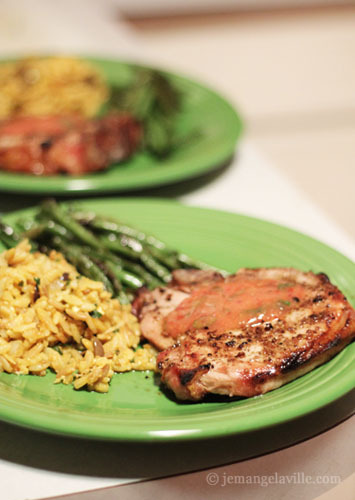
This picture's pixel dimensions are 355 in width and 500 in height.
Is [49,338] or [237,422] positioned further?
[49,338]

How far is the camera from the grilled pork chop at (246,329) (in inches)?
69.1

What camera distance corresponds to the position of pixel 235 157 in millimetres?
3652

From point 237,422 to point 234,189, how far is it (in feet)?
6.17

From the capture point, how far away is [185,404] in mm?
1796

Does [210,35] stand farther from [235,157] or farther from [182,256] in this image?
[182,256]

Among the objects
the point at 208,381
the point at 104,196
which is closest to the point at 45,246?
the point at 104,196

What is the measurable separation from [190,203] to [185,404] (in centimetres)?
148

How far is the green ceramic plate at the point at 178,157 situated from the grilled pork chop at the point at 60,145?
0.09m

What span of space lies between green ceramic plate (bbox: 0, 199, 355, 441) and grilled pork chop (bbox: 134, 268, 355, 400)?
0.05m

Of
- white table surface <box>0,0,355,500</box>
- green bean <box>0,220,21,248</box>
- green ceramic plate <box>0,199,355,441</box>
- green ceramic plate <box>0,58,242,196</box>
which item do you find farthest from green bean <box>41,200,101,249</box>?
white table surface <box>0,0,355,500</box>

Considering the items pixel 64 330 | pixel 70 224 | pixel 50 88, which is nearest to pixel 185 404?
pixel 64 330

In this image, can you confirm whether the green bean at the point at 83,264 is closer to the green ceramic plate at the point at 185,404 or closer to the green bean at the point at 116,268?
the green bean at the point at 116,268

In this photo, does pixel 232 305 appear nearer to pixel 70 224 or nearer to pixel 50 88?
pixel 70 224

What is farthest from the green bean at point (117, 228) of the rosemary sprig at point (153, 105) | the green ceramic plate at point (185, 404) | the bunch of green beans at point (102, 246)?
the rosemary sprig at point (153, 105)
